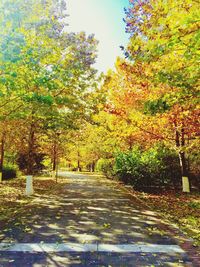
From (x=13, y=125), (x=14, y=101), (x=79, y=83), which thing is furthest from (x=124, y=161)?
(x=14, y=101)

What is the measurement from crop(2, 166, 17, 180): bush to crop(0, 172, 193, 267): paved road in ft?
A: 51.5

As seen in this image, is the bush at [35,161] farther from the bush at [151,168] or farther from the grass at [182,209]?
the grass at [182,209]

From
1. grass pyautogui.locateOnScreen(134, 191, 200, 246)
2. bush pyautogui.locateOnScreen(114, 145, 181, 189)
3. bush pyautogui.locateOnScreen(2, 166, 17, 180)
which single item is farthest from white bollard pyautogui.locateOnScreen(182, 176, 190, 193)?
bush pyautogui.locateOnScreen(2, 166, 17, 180)

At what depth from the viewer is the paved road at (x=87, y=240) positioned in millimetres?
5746

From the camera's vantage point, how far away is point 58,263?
5570mm

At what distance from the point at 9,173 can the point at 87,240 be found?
70.1 ft

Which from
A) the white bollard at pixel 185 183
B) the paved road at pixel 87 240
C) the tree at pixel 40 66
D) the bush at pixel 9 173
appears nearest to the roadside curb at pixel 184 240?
the paved road at pixel 87 240

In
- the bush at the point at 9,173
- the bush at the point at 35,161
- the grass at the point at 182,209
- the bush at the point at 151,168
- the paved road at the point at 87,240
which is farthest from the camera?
the bush at the point at 35,161

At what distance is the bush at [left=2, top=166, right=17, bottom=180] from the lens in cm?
2591

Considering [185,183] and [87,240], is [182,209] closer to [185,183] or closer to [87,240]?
[185,183]

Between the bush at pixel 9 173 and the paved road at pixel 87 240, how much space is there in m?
15.7

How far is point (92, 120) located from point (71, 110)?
4.78 feet

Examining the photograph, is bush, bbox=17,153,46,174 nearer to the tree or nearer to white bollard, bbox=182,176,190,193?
the tree

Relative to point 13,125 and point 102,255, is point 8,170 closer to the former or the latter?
point 13,125
